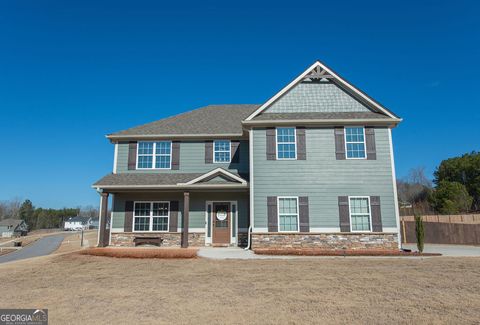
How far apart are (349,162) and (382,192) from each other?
77.7 inches

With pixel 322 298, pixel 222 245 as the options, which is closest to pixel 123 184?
pixel 222 245

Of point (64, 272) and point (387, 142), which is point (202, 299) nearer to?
point (64, 272)

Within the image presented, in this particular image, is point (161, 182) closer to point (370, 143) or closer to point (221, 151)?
point (221, 151)

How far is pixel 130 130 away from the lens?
57.9 ft

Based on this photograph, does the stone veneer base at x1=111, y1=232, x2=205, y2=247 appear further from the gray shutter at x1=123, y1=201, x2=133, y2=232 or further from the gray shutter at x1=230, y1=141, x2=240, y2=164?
the gray shutter at x1=230, y1=141, x2=240, y2=164

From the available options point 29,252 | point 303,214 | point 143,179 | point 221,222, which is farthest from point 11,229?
point 303,214

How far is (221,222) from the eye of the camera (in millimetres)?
16359

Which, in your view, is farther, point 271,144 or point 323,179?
point 271,144

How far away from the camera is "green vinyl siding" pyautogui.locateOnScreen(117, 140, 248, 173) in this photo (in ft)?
55.7

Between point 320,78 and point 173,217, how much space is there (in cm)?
1035

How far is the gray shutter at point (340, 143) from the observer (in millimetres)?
14805

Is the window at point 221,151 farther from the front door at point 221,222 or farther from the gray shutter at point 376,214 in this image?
the gray shutter at point 376,214

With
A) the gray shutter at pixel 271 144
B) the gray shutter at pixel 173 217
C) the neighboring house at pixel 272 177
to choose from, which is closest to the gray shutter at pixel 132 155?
the neighboring house at pixel 272 177

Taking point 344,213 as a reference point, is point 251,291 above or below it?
below
